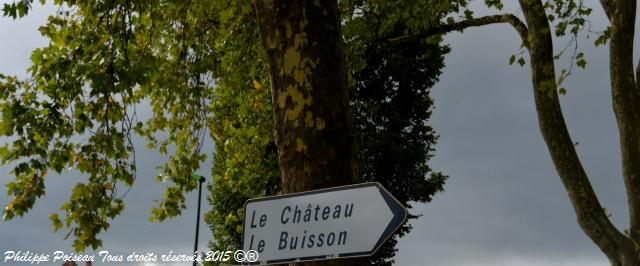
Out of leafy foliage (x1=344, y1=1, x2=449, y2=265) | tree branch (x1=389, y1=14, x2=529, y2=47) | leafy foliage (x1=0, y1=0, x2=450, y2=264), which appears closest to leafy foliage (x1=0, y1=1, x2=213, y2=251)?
leafy foliage (x1=0, y1=0, x2=450, y2=264)

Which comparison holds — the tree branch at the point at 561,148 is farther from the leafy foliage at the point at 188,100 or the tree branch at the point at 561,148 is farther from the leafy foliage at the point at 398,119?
the leafy foliage at the point at 398,119

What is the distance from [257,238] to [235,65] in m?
10.7

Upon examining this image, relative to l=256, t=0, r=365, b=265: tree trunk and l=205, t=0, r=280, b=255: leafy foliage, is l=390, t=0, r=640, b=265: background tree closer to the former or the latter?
l=205, t=0, r=280, b=255: leafy foliage

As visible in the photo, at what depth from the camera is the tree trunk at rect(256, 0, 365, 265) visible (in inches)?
205

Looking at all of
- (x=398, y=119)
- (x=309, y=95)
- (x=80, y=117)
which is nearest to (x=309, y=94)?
(x=309, y=95)

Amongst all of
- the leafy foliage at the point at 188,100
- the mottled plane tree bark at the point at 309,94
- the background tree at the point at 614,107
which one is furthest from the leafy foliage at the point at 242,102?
the mottled plane tree bark at the point at 309,94

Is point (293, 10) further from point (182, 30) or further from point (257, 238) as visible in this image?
point (182, 30)

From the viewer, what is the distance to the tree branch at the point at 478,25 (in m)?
15.4

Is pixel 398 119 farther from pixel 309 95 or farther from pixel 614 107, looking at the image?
pixel 309 95

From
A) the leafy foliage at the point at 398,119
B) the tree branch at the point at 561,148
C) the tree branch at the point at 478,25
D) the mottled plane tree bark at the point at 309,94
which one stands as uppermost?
the leafy foliage at the point at 398,119

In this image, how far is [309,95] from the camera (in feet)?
17.6

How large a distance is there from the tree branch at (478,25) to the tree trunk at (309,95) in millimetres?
10404

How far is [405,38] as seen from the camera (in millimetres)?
16859

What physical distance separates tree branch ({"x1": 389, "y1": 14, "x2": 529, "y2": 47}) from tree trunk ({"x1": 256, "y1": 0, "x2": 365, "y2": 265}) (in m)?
10.4
